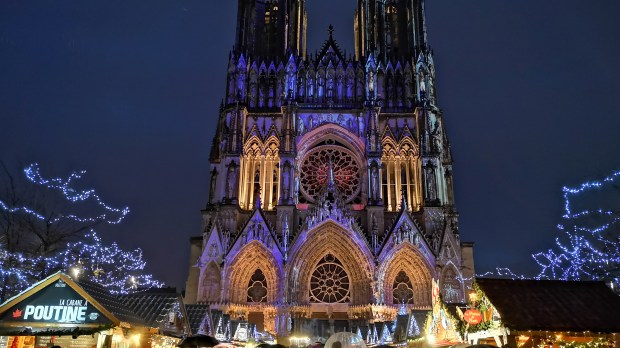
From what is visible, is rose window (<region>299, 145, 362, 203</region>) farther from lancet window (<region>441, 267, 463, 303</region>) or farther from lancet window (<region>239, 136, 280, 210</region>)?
lancet window (<region>441, 267, 463, 303</region>)

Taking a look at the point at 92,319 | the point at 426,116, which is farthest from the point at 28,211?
the point at 426,116

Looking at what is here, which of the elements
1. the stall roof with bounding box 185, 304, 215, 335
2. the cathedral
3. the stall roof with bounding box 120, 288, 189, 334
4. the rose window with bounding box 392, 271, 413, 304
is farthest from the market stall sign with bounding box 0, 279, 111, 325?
the rose window with bounding box 392, 271, 413, 304

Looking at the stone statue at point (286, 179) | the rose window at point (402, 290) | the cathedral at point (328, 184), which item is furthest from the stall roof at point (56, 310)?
the rose window at point (402, 290)

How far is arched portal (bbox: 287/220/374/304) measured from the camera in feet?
108

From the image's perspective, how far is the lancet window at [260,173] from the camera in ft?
120

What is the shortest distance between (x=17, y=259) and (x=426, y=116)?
26986 mm

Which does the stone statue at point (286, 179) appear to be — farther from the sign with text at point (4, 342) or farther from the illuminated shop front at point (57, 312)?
the illuminated shop front at point (57, 312)

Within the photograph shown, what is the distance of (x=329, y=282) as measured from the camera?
34375 mm

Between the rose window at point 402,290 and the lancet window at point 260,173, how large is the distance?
397 inches

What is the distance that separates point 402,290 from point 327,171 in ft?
33.3

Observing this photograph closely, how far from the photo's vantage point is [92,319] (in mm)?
11383

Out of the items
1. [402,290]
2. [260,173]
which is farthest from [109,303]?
[260,173]

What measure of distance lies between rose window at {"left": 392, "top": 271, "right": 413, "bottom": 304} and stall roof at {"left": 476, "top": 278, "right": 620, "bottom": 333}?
17623 millimetres

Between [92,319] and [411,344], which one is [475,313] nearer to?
[411,344]
